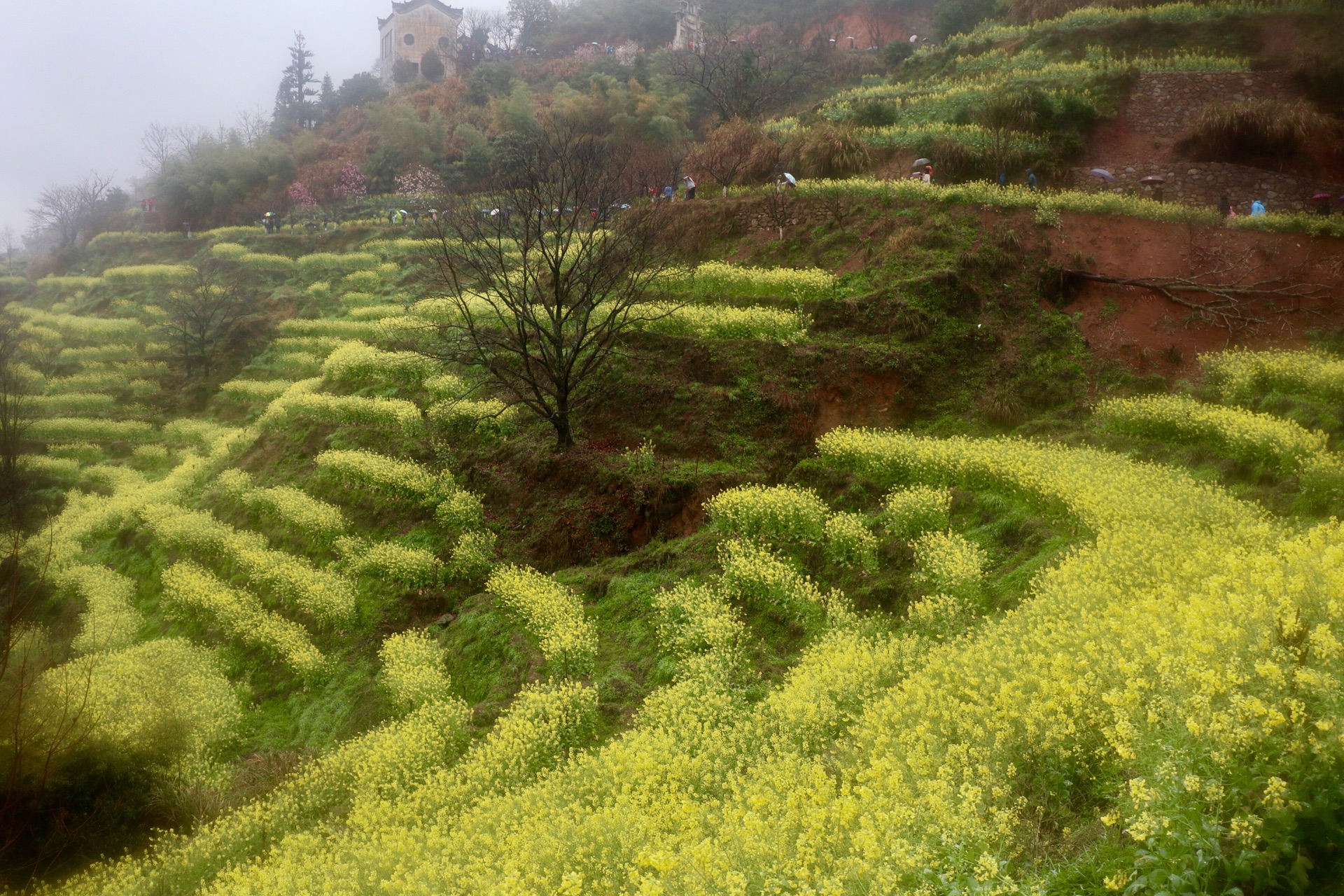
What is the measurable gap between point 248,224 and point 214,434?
30.2 metres

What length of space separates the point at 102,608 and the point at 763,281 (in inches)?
735

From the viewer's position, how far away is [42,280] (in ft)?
149

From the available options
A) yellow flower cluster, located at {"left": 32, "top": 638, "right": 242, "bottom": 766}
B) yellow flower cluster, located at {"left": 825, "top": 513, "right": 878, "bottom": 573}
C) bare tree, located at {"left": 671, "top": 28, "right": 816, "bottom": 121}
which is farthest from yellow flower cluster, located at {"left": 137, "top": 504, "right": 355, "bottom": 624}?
bare tree, located at {"left": 671, "top": 28, "right": 816, "bottom": 121}

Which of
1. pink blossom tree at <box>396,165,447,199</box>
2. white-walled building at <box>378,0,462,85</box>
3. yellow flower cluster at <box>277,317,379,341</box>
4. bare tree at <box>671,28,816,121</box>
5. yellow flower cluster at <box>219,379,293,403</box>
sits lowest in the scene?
yellow flower cluster at <box>219,379,293,403</box>

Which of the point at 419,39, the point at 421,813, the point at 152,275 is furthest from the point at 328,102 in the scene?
the point at 421,813

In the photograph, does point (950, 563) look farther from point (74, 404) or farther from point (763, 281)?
point (74, 404)

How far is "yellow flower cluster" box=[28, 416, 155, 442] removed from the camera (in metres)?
27.1

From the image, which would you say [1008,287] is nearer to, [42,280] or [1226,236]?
[1226,236]

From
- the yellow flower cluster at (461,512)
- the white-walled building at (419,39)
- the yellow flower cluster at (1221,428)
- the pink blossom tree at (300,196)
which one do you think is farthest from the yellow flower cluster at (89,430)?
the white-walled building at (419,39)

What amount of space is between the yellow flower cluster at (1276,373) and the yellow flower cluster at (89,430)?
111 feet

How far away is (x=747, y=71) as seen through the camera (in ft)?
148

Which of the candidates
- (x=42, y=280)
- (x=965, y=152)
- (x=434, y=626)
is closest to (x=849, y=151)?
(x=965, y=152)

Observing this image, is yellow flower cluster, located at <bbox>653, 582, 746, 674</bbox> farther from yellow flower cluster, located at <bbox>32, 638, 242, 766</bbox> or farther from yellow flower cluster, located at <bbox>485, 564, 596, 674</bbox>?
yellow flower cluster, located at <bbox>32, 638, 242, 766</bbox>

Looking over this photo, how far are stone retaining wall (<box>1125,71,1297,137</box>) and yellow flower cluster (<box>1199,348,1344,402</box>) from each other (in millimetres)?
12964
